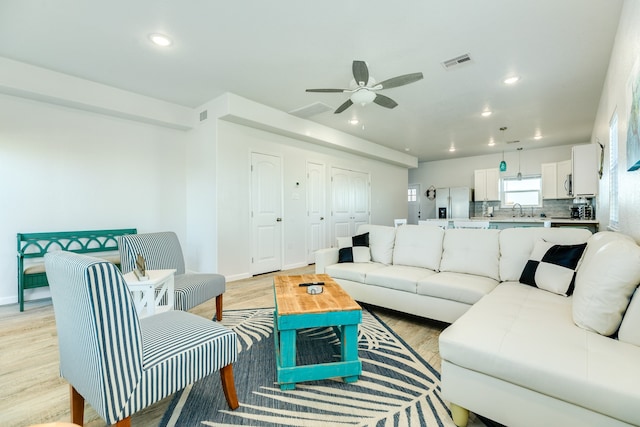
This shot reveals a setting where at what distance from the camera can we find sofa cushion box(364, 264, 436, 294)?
2.77 meters

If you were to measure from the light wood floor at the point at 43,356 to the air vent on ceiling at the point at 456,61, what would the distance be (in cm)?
287

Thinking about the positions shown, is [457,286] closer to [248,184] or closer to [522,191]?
[248,184]

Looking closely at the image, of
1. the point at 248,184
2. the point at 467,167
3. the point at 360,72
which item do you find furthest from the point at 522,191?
the point at 248,184

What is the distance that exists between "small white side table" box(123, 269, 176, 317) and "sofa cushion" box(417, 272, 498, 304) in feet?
7.22

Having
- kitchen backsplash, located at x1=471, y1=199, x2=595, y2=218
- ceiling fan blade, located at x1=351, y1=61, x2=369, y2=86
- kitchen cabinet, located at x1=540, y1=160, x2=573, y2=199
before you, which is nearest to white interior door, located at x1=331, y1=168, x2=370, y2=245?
ceiling fan blade, located at x1=351, y1=61, x2=369, y2=86

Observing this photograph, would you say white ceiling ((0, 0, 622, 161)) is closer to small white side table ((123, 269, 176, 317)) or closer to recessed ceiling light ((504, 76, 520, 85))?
recessed ceiling light ((504, 76, 520, 85))

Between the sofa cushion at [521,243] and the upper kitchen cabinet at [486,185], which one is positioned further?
the upper kitchen cabinet at [486,185]

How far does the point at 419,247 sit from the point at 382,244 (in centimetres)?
46

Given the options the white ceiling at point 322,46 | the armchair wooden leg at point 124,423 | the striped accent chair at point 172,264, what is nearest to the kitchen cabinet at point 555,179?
the white ceiling at point 322,46

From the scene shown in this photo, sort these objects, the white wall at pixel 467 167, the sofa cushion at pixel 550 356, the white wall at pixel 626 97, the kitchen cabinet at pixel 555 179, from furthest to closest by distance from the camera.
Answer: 1. the white wall at pixel 467 167
2. the kitchen cabinet at pixel 555 179
3. the white wall at pixel 626 97
4. the sofa cushion at pixel 550 356

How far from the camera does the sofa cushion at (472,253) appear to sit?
9.08 feet

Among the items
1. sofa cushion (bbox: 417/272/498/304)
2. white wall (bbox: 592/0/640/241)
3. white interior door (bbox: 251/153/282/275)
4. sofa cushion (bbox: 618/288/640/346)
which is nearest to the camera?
sofa cushion (bbox: 618/288/640/346)

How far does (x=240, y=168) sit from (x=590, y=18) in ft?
14.3

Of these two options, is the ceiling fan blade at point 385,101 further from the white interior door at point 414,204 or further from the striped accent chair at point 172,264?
the white interior door at point 414,204
